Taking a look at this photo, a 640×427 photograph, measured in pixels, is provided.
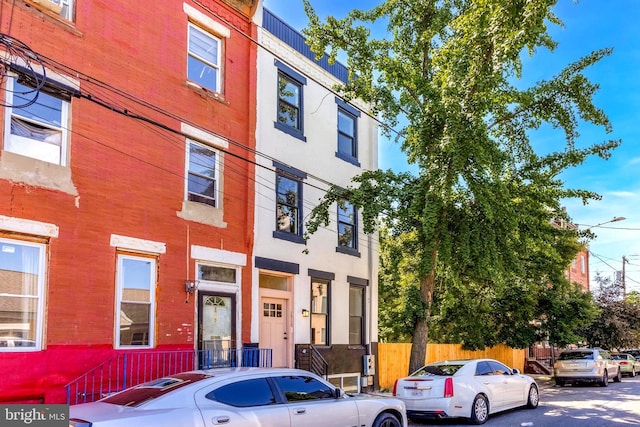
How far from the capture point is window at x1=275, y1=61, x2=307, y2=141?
16422mm

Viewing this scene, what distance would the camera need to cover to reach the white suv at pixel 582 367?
22797 millimetres

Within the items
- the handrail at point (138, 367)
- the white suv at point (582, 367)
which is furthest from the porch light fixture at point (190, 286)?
the white suv at point (582, 367)

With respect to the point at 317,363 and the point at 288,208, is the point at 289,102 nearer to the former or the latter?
the point at 288,208

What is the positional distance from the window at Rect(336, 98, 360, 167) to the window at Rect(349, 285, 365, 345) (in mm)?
4030

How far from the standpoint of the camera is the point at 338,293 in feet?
59.1

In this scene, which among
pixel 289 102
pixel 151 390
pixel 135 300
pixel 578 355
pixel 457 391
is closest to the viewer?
pixel 151 390

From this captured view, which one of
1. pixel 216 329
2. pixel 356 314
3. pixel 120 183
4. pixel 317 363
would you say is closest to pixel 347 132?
pixel 356 314

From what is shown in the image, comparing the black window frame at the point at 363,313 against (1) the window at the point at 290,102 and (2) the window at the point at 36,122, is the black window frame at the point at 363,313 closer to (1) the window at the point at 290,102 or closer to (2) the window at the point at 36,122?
(1) the window at the point at 290,102

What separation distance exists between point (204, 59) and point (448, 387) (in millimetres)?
9057

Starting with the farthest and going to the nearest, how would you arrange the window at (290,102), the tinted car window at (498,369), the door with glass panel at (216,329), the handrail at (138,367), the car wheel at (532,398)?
1. the window at (290,102)
2. the car wheel at (532,398)
3. the tinted car window at (498,369)
4. the door with glass panel at (216,329)
5. the handrail at (138,367)

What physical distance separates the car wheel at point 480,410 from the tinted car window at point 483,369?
22.3 inches

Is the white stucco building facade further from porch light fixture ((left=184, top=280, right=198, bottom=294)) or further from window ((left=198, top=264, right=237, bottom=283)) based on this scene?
porch light fixture ((left=184, top=280, right=198, bottom=294))

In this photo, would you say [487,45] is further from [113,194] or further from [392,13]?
[113,194]

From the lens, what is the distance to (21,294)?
9.95m
